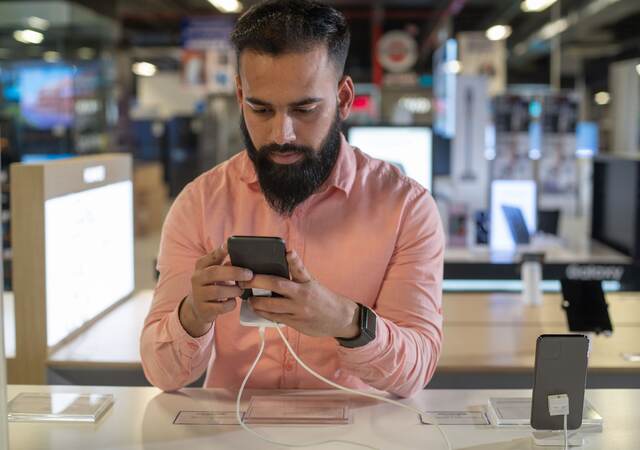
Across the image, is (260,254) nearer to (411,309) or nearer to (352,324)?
(352,324)

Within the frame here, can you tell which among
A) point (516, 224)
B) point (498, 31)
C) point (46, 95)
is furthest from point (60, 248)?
point (498, 31)

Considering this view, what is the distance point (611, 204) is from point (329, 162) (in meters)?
4.44

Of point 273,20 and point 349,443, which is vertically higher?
point 273,20

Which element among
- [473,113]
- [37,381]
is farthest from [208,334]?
[473,113]

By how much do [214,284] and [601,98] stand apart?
16507 millimetres

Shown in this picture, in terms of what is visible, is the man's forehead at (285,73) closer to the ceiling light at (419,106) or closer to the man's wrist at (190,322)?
the man's wrist at (190,322)

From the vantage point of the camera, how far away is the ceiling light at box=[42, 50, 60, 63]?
10445 mm

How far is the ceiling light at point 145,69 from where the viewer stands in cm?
2078

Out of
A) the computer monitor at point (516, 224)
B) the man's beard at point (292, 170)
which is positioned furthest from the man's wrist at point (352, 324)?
the computer monitor at point (516, 224)

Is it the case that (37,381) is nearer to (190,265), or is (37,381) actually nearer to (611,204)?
(190,265)

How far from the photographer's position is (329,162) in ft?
6.14

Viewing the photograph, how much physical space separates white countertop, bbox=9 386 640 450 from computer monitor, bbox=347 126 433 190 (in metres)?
2.81

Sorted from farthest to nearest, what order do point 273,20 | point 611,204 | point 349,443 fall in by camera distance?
point 611,204, point 273,20, point 349,443

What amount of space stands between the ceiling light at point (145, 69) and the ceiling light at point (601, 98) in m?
10.1
